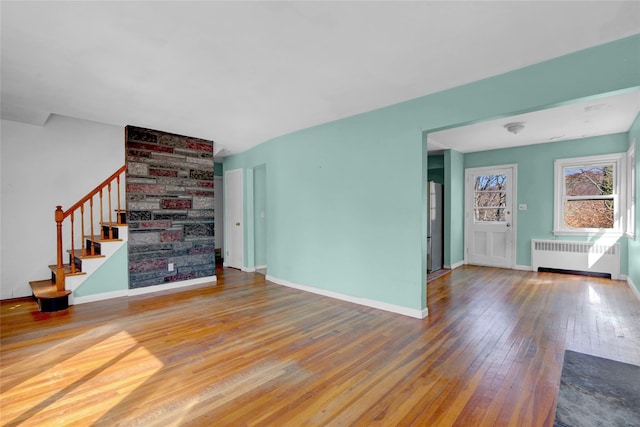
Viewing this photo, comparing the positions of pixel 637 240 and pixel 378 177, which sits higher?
pixel 378 177

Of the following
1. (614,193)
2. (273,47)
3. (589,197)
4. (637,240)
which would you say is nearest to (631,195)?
(614,193)

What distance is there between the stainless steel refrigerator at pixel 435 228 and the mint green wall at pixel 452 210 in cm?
10

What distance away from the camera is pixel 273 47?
233cm

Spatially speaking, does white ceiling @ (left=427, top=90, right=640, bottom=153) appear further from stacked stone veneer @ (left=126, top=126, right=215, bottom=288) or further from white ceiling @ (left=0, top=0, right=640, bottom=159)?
stacked stone veneer @ (left=126, top=126, right=215, bottom=288)

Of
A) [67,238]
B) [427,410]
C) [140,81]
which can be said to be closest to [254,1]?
[140,81]

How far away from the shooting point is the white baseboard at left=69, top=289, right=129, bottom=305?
396 centimetres

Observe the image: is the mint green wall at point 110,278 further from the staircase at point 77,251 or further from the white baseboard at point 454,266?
the white baseboard at point 454,266

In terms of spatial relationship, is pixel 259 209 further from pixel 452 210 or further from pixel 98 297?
pixel 452 210

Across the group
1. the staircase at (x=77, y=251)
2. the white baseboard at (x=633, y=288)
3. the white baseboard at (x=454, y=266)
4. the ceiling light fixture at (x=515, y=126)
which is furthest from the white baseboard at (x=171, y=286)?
the white baseboard at (x=633, y=288)

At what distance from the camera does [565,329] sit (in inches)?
121

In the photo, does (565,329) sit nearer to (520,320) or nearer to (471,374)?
(520,320)

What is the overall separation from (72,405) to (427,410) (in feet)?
7.29

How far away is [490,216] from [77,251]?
7600mm

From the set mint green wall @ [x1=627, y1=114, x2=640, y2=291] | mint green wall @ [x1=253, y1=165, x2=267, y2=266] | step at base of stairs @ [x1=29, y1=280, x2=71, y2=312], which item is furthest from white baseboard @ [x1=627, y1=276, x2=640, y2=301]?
step at base of stairs @ [x1=29, y1=280, x2=71, y2=312]
